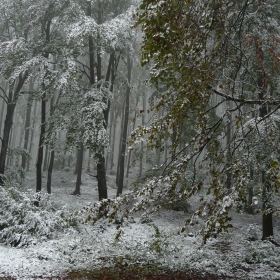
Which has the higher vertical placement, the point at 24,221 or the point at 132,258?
the point at 24,221

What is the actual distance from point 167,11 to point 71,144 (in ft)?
27.5

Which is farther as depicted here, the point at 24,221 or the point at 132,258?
the point at 24,221

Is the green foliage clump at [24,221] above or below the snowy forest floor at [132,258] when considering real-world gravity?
above

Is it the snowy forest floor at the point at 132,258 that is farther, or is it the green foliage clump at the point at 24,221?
the green foliage clump at the point at 24,221

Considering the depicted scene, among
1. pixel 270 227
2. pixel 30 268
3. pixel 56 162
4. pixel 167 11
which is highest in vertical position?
pixel 167 11

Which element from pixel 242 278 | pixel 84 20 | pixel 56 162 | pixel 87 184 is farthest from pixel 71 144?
pixel 56 162

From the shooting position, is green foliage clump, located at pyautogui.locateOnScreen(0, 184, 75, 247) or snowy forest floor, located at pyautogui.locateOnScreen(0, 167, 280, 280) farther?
green foliage clump, located at pyautogui.locateOnScreen(0, 184, 75, 247)

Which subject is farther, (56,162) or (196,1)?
(56,162)

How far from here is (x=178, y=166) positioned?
447 centimetres

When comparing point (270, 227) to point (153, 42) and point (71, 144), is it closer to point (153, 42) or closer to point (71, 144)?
point (71, 144)

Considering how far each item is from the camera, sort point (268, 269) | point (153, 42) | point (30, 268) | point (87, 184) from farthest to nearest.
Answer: point (87, 184) < point (268, 269) < point (30, 268) < point (153, 42)

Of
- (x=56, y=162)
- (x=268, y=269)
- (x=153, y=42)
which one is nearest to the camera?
(x=153, y=42)

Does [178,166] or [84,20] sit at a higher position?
[84,20]

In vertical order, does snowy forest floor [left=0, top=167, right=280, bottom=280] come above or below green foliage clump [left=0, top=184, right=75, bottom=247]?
below
